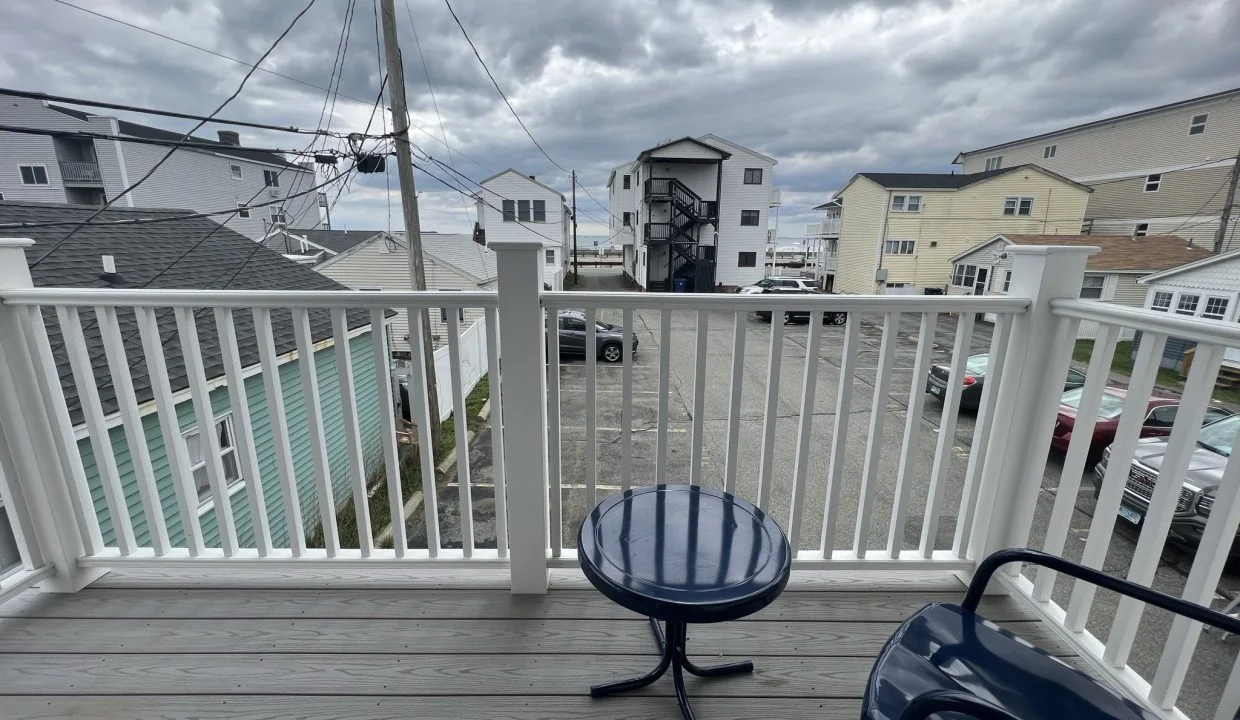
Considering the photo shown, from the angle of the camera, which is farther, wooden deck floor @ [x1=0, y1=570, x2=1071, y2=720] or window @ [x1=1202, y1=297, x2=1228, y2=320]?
window @ [x1=1202, y1=297, x2=1228, y2=320]

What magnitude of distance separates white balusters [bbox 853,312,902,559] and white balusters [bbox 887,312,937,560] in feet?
0.15

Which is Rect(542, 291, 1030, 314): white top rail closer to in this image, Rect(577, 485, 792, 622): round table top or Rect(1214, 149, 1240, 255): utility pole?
Rect(577, 485, 792, 622): round table top

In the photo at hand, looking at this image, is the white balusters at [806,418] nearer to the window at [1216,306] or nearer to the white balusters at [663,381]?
the white balusters at [663,381]

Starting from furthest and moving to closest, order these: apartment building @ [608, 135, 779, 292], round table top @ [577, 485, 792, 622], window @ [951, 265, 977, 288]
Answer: apartment building @ [608, 135, 779, 292]
window @ [951, 265, 977, 288]
round table top @ [577, 485, 792, 622]

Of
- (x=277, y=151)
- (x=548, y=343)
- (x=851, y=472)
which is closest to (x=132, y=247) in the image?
(x=277, y=151)

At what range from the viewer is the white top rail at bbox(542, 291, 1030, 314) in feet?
4.14

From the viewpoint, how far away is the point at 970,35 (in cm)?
303

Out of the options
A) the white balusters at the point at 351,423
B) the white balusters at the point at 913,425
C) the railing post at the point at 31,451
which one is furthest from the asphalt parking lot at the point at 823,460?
the railing post at the point at 31,451

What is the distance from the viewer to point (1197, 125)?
14.0 metres

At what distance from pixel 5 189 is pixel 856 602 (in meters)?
23.7

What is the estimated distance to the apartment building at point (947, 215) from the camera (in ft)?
52.0

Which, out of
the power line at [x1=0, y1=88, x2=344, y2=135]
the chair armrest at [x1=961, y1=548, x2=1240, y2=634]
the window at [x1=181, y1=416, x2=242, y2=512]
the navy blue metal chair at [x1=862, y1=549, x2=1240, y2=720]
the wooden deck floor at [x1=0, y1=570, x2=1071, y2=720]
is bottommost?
the window at [x1=181, y1=416, x2=242, y2=512]

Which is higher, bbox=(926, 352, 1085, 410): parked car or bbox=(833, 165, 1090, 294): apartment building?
bbox=(833, 165, 1090, 294): apartment building

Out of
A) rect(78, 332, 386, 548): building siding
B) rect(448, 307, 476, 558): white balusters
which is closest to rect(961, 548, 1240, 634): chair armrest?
rect(448, 307, 476, 558): white balusters
